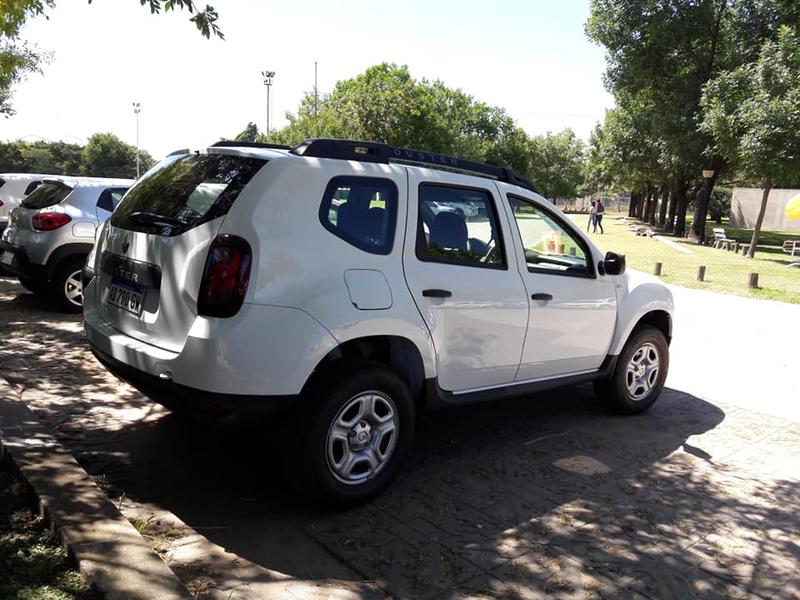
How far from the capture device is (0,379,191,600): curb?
8.49 feet

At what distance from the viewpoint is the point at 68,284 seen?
309 inches

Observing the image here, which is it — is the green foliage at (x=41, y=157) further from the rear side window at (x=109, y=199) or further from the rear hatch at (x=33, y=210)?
the rear side window at (x=109, y=199)

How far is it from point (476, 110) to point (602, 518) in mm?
69000

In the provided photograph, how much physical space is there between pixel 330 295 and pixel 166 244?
3.00ft

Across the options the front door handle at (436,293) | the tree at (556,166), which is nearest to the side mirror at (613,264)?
the front door handle at (436,293)

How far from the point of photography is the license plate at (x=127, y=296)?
11.9ft

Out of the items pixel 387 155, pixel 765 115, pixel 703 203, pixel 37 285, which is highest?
pixel 765 115

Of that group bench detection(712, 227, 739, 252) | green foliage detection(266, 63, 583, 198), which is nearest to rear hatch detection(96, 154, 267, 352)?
green foliage detection(266, 63, 583, 198)

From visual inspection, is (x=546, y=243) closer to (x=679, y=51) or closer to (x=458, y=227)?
(x=458, y=227)

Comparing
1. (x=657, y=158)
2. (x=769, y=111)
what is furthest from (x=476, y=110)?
(x=769, y=111)

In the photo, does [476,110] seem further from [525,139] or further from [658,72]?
[658,72]

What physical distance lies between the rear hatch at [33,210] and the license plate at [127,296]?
14.4 ft

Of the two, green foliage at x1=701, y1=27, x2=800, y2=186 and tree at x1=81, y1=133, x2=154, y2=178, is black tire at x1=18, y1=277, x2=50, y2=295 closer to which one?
A: green foliage at x1=701, y1=27, x2=800, y2=186

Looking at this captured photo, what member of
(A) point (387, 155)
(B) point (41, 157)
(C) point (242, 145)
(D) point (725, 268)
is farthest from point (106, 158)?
(A) point (387, 155)
